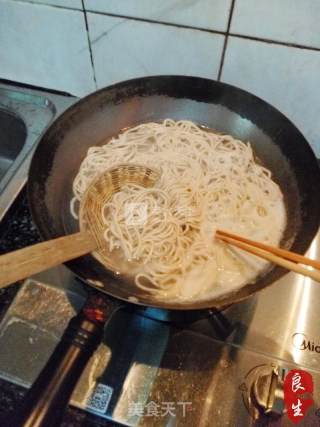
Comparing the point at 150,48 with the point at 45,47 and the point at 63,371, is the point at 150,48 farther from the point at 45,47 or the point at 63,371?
the point at 63,371

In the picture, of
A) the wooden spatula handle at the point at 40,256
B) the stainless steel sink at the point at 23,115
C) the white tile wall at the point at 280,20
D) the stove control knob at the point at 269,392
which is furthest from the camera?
the stainless steel sink at the point at 23,115

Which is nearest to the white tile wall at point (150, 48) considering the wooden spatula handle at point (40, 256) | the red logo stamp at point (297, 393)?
the wooden spatula handle at point (40, 256)

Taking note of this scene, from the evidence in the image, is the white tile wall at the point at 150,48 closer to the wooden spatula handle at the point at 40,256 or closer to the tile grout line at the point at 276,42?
the tile grout line at the point at 276,42

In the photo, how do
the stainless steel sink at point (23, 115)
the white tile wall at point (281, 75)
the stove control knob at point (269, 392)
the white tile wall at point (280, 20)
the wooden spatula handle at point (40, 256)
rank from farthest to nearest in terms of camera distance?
the stainless steel sink at point (23, 115) < the white tile wall at point (281, 75) < the white tile wall at point (280, 20) < the stove control knob at point (269, 392) < the wooden spatula handle at point (40, 256)

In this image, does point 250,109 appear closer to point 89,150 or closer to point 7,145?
point 89,150

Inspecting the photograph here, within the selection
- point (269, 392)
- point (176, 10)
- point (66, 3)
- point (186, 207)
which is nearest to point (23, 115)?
point (66, 3)

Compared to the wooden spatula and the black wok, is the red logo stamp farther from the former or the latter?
the wooden spatula

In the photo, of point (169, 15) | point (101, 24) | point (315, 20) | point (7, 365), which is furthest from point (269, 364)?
point (101, 24)

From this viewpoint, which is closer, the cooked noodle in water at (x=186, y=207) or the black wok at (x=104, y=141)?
the black wok at (x=104, y=141)
